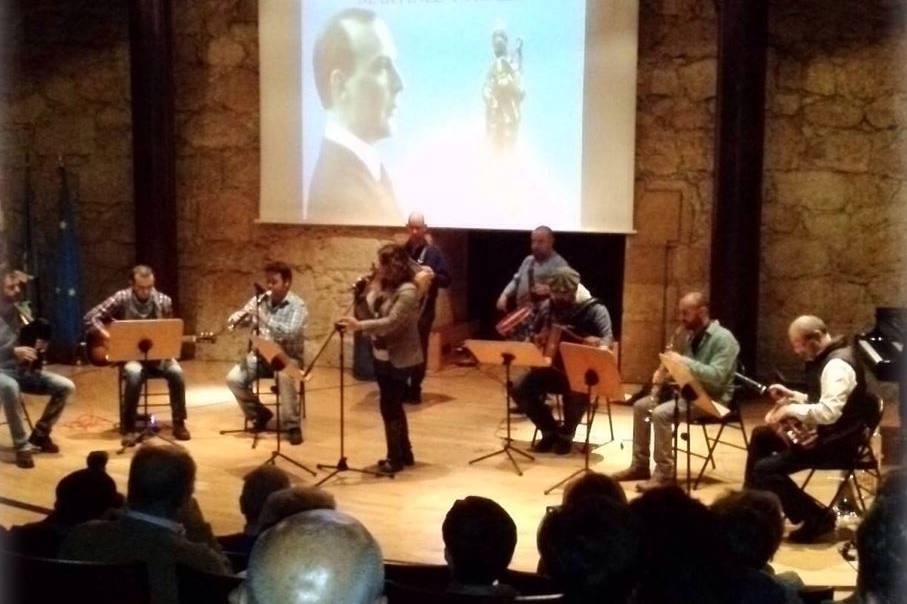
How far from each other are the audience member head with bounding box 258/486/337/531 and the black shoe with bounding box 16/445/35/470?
394 centimetres

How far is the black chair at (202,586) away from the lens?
2717 mm

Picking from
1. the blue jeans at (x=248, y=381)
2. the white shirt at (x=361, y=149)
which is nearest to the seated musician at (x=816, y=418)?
the blue jeans at (x=248, y=381)

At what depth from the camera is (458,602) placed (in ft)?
8.80

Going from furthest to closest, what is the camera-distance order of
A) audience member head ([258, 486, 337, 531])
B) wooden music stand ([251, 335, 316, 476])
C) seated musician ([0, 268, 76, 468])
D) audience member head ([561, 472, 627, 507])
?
seated musician ([0, 268, 76, 468]) → wooden music stand ([251, 335, 316, 476]) → audience member head ([561, 472, 627, 507]) → audience member head ([258, 486, 337, 531])

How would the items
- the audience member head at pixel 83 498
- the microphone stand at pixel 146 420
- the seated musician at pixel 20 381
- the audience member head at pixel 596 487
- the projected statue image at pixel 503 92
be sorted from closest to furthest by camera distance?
the audience member head at pixel 596 487 → the audience member head at pixel 83 498 → the seated musician at pixel 20 381 → the microphone stand at pixel 146 420 → the projected statue image at pixel 503 92

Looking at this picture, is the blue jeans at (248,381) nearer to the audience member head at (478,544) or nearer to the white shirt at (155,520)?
the white shirt at (155,520)

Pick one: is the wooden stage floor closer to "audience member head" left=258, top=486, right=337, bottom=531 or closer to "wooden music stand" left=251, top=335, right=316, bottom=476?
"wooden music stand" left=251, top=335, right=316, bottom=476

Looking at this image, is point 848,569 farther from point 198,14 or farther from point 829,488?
point 198,14

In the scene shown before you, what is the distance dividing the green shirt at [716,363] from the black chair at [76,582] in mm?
3884

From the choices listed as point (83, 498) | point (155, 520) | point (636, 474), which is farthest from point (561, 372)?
point (155, 520)

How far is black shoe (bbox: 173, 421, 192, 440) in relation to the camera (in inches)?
294

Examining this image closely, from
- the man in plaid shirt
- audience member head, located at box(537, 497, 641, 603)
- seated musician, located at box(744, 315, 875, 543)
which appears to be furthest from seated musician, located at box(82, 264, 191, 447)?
audience member head, located at box(537, 497, 641, 603)

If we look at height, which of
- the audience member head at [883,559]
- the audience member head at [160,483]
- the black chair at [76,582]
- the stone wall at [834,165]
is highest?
the stone wall at [834,165]

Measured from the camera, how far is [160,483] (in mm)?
3113
